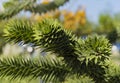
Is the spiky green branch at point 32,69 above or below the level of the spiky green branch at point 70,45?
below

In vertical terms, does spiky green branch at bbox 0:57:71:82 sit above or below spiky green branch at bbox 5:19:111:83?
below

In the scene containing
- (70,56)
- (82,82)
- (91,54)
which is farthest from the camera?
(82,82)

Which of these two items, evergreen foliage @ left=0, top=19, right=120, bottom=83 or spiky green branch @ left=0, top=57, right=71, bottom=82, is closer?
evergreen foliage @ left=0, top=19, right=120, bottom=83

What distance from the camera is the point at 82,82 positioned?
8.86 feet

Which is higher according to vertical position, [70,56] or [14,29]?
[14,29]

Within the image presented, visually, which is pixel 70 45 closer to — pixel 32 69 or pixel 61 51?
pixel 61 51

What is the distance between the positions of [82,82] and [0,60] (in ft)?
2.51

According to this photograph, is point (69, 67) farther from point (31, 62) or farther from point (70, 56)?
point (31, 62)

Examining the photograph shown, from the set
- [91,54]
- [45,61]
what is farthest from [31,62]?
[91,54]

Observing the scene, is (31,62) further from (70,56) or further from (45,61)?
(70,56)

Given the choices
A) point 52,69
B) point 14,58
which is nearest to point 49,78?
point 52,69

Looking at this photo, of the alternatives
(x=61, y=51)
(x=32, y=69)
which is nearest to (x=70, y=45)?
(x=61, y=51)

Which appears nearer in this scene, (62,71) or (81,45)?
(81,45)

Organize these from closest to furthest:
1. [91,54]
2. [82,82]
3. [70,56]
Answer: [91,54], [70,56], [82,82]
